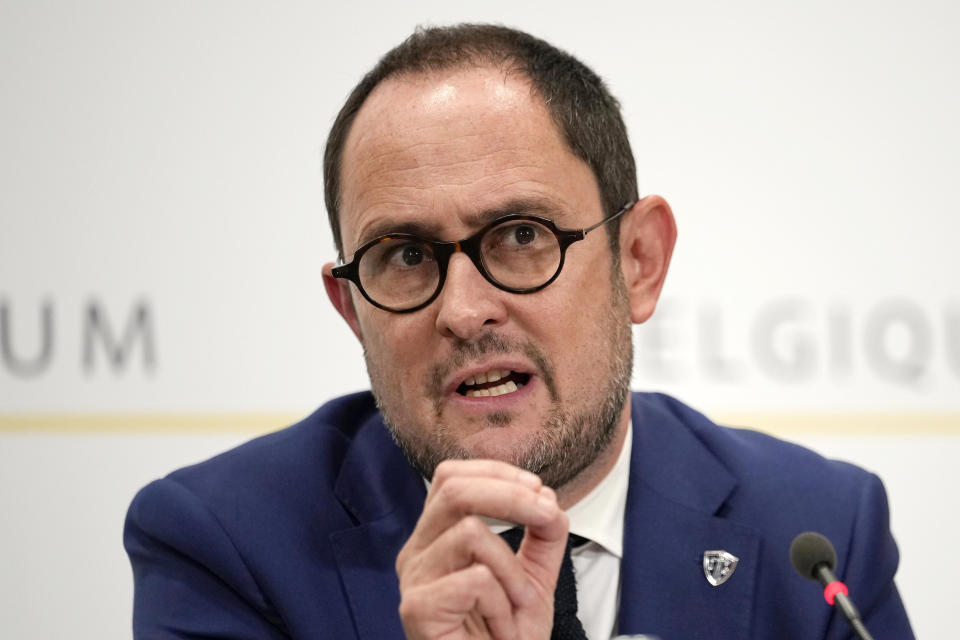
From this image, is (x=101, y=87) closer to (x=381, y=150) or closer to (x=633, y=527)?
(x=381, y=150)

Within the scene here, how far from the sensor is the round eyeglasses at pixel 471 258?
2.18m

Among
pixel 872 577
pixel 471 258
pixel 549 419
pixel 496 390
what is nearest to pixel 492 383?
pixel 496 390

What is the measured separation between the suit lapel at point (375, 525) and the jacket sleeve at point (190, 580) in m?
0.19

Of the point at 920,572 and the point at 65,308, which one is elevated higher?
the point at 65,308

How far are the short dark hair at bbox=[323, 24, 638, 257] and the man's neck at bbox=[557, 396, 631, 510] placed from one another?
1.60 feet

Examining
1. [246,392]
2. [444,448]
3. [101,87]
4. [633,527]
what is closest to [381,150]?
[444,448]

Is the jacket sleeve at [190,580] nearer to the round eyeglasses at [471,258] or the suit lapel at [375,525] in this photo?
the suit lapel at [375,525]

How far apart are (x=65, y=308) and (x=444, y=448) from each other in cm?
183

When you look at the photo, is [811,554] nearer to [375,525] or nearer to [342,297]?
[375,525]

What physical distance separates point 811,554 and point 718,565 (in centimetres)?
62

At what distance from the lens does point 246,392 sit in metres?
3.49

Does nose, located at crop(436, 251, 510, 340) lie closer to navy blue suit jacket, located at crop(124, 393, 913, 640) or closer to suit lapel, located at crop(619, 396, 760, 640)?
navy blue suit jacket, located at crop(124, 393, 913, 640)

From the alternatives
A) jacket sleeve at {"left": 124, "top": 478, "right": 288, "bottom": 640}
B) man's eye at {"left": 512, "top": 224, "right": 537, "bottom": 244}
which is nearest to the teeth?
man's eye at {"left": 512, "top": 224, "right": 537, "bottom": 244}

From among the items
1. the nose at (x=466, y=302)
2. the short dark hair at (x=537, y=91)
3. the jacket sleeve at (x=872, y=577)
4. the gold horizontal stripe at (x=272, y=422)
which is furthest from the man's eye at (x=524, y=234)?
the gold horizontal stripe at (x=272, y=422)
